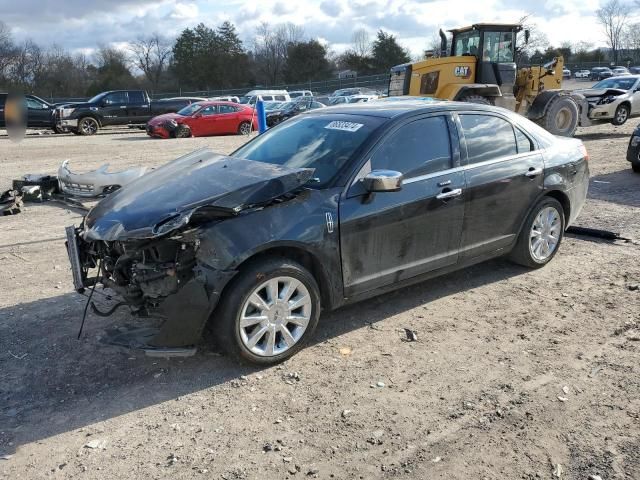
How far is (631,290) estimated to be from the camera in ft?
16.8

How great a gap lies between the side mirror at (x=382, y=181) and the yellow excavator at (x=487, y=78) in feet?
34.9

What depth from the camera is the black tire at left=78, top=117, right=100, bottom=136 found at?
78.1 ft

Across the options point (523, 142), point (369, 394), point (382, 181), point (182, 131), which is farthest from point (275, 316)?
point (182, 131)

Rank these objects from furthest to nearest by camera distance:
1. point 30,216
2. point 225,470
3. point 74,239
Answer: point 30,216
point 74,239
point 225,470

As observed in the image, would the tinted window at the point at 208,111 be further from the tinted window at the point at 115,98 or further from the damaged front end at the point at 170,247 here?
the damaged front end at the point at 170,247

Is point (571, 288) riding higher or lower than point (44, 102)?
lower

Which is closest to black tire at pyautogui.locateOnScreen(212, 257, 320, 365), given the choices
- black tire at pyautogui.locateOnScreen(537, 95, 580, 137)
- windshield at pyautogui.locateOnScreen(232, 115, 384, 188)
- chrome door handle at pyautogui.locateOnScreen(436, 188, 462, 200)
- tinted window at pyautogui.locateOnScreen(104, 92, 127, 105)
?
windshield at pyautogui.locateOnScreen(232, 115, 384, 188)

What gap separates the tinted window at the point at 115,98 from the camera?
2495 centimetres

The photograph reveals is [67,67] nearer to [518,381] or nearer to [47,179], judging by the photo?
[47,179]

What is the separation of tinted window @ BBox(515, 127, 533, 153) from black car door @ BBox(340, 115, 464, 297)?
2.92 feet

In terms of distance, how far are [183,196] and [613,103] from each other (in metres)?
16.7

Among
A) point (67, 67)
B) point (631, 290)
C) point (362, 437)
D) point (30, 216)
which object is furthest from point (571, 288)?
point (67, 67)

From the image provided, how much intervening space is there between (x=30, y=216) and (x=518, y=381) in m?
7.43

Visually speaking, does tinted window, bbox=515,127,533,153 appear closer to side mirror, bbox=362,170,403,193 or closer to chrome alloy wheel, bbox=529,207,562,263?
chrome alloy wheel, bbox=529,207,562,263
